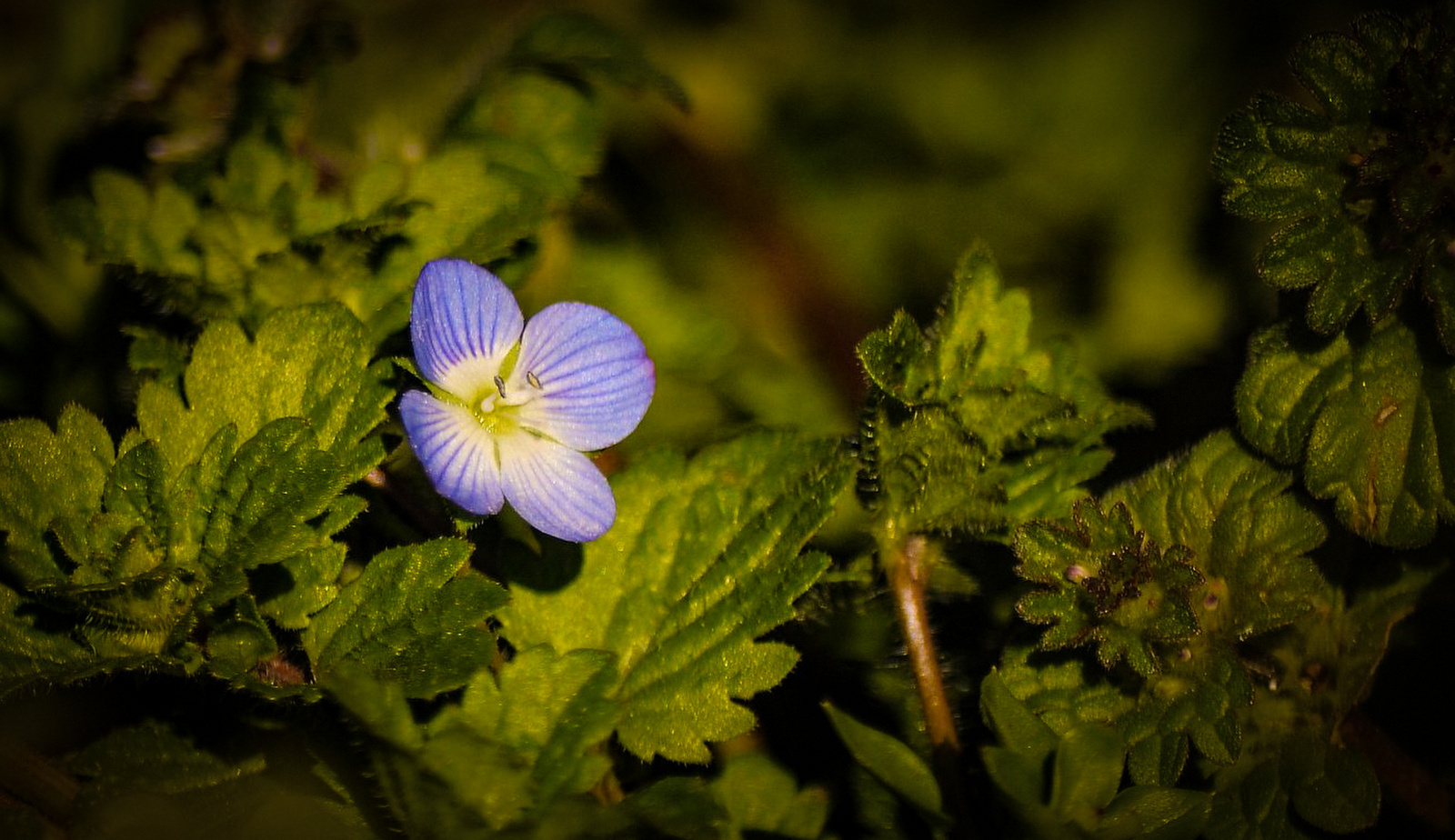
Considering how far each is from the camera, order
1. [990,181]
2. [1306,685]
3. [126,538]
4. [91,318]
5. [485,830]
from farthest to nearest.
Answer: [990,181]
[91,318]
[1306,685]
[126,538]
[485,830]

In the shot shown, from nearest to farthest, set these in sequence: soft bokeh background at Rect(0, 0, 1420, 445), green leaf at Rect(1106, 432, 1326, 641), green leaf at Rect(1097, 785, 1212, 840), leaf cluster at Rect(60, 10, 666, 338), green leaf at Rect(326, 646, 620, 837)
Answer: green leaf at Rect(326, 646, 620, 837), green leaf at Rect(1097, 785, 1212, 840), green leaf at Rect(1106, 432, 1326, 641), leaf cluster at Rect(60, 10, 666, 338), soft bokeh background at Rect(0, 0, 1420, 445)

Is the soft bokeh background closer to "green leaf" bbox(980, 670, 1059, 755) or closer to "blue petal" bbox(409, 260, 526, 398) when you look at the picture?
"blue petal" bbox(409, 260, 526, 398)

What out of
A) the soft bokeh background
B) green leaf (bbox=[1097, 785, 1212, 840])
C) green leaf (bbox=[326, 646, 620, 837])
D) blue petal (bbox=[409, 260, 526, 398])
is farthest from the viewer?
the soft bokeh background

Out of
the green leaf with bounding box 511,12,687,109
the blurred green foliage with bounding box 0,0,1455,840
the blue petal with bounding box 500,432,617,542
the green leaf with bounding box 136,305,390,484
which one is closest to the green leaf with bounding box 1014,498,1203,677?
the blurred green foliage with bounding box 0,0,1455,840

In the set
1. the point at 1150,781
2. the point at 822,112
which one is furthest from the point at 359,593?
the point at 822,112

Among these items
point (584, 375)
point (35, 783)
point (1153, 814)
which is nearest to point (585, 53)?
point (584, 375)

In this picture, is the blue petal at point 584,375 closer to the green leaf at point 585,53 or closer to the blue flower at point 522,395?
the blue flower at point 522,395

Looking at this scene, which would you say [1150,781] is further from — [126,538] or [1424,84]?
[126,538]
